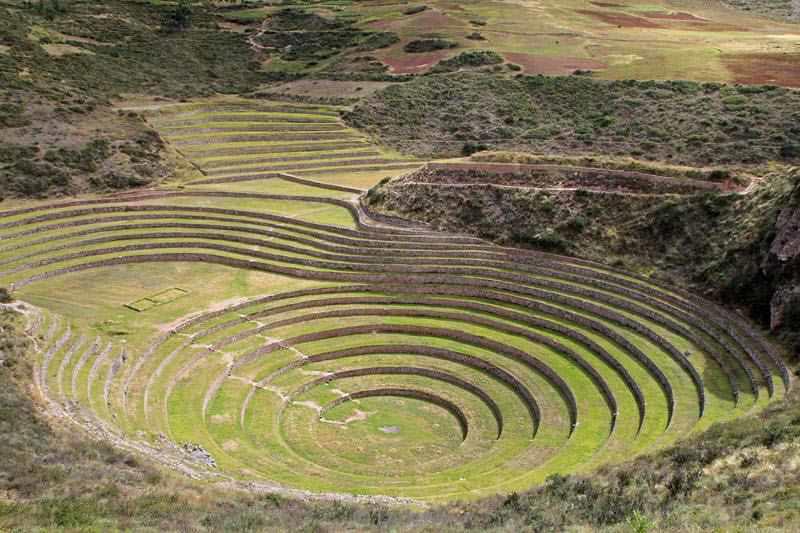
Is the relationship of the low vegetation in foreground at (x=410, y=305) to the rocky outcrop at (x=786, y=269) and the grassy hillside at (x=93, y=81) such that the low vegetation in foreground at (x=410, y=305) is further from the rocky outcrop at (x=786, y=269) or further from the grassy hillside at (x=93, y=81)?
the grassy hillside at (x=93, y=81)

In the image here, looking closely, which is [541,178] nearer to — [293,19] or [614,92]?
[614,92]

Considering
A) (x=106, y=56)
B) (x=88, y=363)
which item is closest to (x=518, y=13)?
(x=106, y=56)

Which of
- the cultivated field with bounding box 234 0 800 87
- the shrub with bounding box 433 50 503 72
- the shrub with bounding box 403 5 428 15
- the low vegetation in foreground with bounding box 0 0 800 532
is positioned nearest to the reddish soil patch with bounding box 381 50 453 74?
the cultivated field with bounding box 234 0 800 87

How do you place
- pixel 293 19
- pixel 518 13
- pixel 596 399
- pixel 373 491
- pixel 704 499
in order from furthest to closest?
pixel 293 19, pixel 518 13, pixel 596 399, pixel 373 491, pixel 704 499

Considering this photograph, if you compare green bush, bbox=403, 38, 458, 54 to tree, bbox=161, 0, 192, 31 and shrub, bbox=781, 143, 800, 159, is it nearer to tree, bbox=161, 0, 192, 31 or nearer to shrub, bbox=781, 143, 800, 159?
tree, bbox=161, 0, 192, 31

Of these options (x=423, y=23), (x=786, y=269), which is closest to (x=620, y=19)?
(x=423, y=23)

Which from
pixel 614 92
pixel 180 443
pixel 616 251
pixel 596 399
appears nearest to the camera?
pixel 180 443

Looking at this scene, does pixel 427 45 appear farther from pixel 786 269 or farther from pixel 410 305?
pixel 786 269
